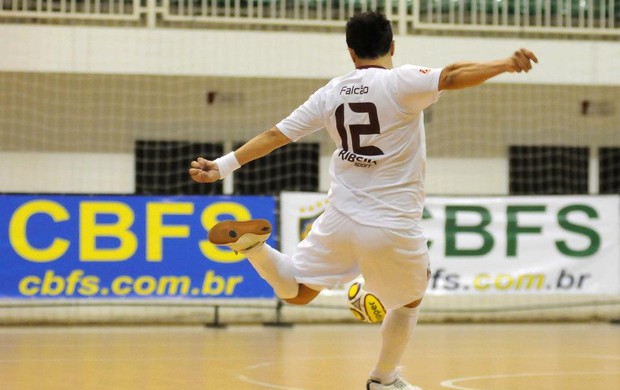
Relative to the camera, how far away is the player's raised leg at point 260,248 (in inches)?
220

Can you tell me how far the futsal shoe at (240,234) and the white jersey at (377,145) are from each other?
1.32 ft

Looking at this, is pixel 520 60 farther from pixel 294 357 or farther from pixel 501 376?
pixel 294 357

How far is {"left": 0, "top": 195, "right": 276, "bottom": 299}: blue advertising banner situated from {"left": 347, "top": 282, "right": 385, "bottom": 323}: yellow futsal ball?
657 cm

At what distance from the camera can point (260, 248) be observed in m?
5.80

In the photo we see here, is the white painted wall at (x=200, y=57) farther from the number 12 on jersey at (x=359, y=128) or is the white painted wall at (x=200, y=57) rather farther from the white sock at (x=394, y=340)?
the number 12 on jersey at (x=359, y=128)

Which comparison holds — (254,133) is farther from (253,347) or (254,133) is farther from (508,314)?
(253,347)

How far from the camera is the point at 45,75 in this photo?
577 inches

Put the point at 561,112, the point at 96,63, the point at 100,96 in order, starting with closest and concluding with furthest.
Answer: the point at 96,63, the point at 100,96, the point at 561,112

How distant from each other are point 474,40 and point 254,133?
3373mm

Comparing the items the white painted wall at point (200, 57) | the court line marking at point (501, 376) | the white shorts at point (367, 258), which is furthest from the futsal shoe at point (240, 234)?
the white painted wall at point (200, 57)

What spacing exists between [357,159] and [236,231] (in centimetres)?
72

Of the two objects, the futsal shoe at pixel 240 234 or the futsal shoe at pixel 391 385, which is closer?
the futsal shoe at pixel 240 234

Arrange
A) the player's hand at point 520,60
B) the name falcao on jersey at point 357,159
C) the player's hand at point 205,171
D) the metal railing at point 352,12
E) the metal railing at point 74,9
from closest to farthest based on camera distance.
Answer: the player's hand at point 520,60, the name falcao on jersey at point 357,159, the player's hand at point 205,171, the metal railing at point 74,9, the metal railing at point 352,12

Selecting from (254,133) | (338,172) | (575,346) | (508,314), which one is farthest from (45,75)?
(338,172)
